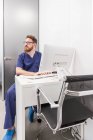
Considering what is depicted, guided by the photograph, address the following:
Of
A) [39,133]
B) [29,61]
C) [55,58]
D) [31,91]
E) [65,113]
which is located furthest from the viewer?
[29,61]

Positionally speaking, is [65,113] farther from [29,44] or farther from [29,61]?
[29,44]

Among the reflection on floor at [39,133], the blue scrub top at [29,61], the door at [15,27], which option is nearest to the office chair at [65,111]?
the reflection on floor at [39,133]

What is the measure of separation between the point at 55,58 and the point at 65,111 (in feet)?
1.80

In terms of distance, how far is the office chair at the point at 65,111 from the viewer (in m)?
1.11

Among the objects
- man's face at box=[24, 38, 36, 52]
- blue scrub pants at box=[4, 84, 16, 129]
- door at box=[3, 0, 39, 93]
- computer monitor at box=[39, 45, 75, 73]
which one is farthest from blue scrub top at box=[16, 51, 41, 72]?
door at box=[3, 0, 39, 93]

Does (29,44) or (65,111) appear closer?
(65,111)

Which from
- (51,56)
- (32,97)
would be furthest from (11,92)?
(51,56)

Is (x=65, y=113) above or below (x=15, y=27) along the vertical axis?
below

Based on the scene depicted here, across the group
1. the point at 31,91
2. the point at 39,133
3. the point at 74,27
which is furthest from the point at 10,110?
the point at 74,27

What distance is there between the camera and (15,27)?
327 centimetres

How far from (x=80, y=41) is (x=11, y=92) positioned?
3.44ft

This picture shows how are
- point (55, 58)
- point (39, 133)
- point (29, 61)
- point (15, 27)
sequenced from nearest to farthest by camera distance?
point (55, 58) → point (39, 133) → point (29, 61) → point (15, 27)

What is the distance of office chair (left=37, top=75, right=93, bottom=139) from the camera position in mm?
1107

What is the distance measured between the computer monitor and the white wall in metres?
0.16
